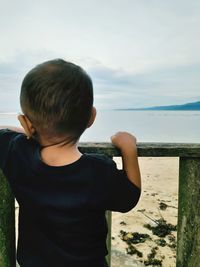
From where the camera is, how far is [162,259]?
4.36 m

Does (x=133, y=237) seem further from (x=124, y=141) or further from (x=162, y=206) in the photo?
(x=124, y=141)

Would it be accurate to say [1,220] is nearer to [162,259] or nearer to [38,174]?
[38,174]

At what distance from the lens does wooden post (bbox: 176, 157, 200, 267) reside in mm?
1810

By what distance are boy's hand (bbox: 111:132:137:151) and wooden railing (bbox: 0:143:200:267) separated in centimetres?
14

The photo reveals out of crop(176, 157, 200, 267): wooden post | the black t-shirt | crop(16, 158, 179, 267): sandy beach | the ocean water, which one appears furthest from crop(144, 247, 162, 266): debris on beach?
the ocean water

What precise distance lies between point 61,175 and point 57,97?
32 centimetres

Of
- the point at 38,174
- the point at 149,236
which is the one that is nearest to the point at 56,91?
the point at 38,174

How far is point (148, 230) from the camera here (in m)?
5.54

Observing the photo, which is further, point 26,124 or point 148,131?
point 148,131

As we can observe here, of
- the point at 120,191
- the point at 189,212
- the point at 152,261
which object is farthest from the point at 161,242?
the point at 120,191

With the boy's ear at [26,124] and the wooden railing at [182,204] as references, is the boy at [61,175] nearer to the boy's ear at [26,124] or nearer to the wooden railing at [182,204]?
the boy's ear at [26,124]

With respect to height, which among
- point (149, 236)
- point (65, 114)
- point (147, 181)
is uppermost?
point (65, 114)

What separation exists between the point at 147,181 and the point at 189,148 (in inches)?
356

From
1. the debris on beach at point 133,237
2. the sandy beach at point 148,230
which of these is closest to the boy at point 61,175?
the sandy beach at point 148,230
